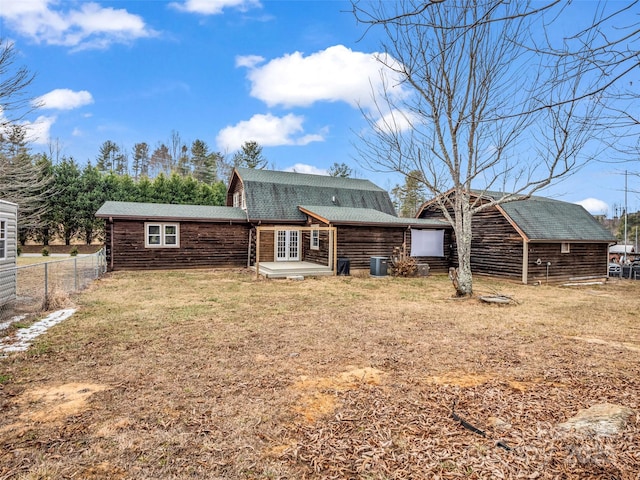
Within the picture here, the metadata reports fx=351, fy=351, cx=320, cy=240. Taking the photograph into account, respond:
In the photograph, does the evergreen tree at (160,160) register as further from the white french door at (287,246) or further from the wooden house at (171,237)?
the white french door at (287,246)

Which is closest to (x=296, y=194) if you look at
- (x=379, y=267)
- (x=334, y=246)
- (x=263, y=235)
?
(x=263, y=235)

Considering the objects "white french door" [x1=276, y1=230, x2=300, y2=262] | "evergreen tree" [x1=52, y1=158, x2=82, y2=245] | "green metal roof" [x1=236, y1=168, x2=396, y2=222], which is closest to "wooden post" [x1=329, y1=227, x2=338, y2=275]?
"white french door" [x1=276, y1=230, x2=300, y2=262]

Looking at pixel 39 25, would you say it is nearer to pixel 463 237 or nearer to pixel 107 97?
pixel 463 237

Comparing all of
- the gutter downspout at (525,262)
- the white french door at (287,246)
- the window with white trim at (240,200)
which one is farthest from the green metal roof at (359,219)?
the gutter downspout at (525,262)

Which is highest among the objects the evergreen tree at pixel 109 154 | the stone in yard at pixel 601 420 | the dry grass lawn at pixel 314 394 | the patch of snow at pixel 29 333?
the evergreen tree at pixel 109 154

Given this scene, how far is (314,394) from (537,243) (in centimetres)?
1370

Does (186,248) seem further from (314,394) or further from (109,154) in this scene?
(109,154)

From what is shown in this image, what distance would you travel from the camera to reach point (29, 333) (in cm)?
596

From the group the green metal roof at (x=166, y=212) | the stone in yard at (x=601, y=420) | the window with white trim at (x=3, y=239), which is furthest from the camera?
the green metal roof at (x=166, y=212)

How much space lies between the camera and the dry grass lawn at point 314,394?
8.54 ft

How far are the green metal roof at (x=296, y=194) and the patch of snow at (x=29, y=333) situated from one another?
10.7m

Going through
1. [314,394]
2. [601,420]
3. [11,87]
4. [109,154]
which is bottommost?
[314,394]

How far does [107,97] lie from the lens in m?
31.6

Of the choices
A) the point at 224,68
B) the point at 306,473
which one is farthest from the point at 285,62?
the point at 306,473
